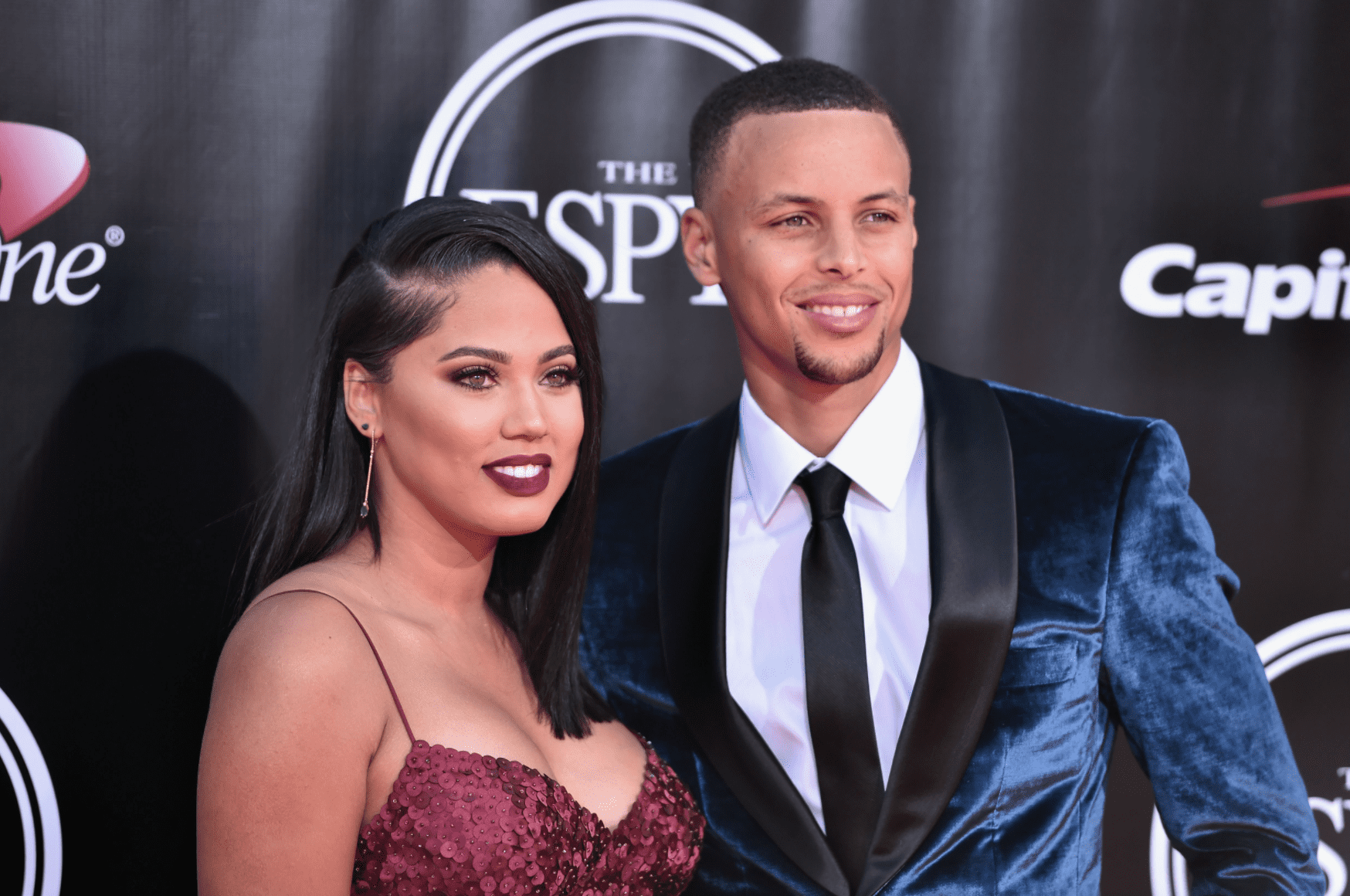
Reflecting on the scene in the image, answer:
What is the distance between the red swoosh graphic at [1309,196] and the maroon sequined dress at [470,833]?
78.5 inches

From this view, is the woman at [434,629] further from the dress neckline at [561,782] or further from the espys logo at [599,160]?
the espys logo at [599,160]

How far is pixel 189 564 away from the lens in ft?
7.78

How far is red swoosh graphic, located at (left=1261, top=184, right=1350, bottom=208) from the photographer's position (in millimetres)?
2412

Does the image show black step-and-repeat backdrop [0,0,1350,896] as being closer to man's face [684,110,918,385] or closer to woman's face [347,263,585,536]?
man's face [684,110,918,385]

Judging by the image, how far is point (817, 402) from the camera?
1926 mm

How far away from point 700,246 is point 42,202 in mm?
1439

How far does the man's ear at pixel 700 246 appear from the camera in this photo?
2.06m

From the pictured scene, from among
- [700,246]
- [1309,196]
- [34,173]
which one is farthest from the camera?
[1309,196]

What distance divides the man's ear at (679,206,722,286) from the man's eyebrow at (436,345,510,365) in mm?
520

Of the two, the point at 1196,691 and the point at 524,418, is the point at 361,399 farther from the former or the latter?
the point at 1196,691

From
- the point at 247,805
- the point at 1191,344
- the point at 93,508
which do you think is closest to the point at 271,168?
the point at 93,508

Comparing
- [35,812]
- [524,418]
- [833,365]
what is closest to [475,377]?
[524,418]

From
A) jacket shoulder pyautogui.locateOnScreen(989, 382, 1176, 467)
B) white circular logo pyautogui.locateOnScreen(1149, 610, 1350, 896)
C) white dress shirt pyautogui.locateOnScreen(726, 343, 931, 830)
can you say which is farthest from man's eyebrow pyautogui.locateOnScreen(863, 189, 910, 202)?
white circular logo pyautogui.locateOnScreen(1149, 610, 1350, 896)

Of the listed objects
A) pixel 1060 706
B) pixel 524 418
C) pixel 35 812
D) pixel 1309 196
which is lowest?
pixel 35 812
